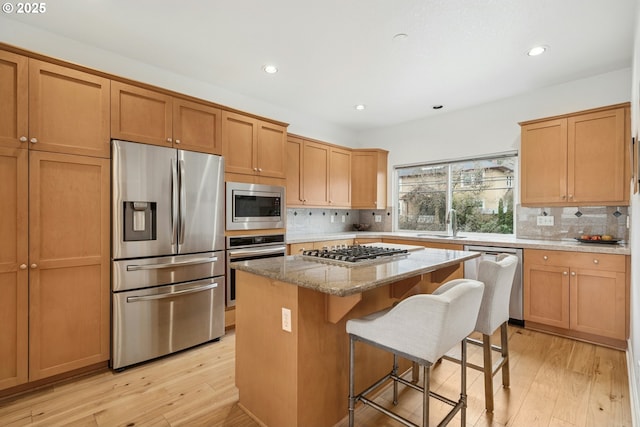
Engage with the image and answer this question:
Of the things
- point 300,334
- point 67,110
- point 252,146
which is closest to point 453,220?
point 252,146

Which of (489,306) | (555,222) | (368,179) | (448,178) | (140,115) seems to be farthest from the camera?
(368,179)

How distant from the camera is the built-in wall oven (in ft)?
10.3

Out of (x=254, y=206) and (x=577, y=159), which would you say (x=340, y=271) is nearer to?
(x=254, y=206)

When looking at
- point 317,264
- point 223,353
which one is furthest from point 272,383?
point 223,353

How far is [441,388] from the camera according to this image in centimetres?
218

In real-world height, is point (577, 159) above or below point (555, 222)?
above

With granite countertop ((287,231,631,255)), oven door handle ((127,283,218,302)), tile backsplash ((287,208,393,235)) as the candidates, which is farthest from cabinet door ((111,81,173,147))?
tile backsplash ((287,208,393,235))

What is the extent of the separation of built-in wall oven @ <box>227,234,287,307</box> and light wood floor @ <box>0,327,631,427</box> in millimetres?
703

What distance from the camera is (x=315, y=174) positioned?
4.45 metres

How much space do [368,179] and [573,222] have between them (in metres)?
2.66

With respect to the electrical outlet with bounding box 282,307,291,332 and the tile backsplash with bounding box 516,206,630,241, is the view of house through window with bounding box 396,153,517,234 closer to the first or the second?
the tile backsplash with bounding box 516,206,630,241

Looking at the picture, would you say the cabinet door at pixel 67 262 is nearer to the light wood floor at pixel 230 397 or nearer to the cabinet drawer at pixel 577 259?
the light wood floor at pixel 230 397

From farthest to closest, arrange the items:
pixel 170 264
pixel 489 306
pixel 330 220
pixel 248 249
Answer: pixel 330 220, pixel 248 249, pixel 170 264, pixel 489 306

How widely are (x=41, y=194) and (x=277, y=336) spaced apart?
195 centimetres
